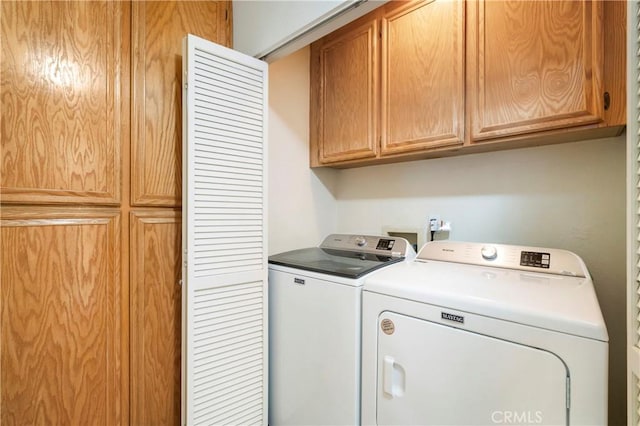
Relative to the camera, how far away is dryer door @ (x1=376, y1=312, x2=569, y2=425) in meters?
0.87

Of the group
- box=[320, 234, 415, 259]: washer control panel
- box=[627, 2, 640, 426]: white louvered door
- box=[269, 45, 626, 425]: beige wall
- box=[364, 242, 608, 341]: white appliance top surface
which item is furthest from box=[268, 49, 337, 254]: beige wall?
box=[627, 2, 640, 426]: white louvered door

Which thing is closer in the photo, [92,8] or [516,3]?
[92,8]

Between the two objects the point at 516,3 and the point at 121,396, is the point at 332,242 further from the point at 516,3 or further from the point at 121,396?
the point at 516,3

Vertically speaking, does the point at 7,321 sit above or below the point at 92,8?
below

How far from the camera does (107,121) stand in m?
1.29

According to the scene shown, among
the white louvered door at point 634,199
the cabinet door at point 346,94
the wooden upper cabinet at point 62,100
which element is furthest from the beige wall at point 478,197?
the wooden upper cabinet at point 62,100

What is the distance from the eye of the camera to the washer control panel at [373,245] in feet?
5.60

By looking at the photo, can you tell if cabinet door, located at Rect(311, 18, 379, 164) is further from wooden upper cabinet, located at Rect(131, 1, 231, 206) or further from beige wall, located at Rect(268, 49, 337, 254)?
wooden upper cabinet, located at Rect(131, 1, 231, 206)

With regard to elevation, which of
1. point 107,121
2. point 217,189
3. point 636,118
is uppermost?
point 107,121

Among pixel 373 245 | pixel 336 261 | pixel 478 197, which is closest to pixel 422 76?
pixel 478 197

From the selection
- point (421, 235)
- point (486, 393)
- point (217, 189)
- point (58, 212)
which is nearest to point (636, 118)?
point (486, 393)

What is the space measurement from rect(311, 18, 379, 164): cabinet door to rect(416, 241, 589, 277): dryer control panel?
71 centimetres

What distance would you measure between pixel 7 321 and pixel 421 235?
2025mm

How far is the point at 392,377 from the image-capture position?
46.5 inches
